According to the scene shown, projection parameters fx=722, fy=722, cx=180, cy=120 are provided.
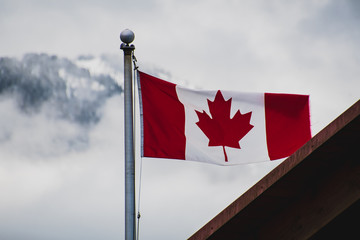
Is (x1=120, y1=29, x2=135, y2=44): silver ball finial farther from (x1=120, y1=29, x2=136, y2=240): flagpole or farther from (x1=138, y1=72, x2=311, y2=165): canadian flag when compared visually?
(x1=138, y1=72, x2=311, y2=165): canadian flag

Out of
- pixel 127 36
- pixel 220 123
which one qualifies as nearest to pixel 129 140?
pixel 127 36

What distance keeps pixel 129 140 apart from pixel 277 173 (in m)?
2.45

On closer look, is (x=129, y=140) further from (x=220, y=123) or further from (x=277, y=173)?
(x=277, y=173)

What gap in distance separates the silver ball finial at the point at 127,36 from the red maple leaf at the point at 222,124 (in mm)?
1273

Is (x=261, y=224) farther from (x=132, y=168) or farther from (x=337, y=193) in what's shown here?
(x=132, y=168)

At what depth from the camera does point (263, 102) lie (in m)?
8.76

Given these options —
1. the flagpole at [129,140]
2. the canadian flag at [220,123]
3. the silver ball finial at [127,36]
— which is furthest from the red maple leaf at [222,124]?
the silver ball finial at [127,36]

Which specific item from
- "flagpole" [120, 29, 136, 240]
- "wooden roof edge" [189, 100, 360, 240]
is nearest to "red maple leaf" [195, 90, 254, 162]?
"flagpole" [120, 29, 136, 240]

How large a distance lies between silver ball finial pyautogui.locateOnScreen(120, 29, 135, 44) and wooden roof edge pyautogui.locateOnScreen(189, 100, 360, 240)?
2738 millimetres

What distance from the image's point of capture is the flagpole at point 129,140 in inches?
289

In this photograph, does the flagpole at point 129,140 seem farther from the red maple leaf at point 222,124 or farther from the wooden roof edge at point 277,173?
the wooden roof edge at point 277,173

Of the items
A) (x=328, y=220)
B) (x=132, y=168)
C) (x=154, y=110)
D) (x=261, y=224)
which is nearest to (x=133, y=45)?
(x=154, y=110)

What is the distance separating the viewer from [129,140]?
7.68m

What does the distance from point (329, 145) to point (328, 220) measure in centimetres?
68
